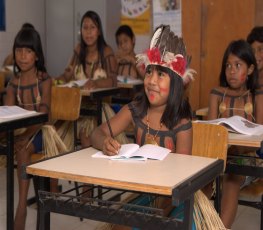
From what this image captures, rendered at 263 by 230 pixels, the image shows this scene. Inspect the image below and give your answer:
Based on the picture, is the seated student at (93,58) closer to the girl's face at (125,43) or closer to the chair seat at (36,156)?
the chair seat at (36,156)

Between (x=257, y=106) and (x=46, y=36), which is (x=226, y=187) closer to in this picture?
(x=257, y=106)

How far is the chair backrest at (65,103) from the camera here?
142 inches

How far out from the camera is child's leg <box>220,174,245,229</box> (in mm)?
2760

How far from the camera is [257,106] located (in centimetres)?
322

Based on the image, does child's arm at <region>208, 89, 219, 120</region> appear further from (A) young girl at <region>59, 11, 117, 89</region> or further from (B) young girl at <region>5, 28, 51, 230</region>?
(A) young girl at <region>59, 11, 117, 89</region>

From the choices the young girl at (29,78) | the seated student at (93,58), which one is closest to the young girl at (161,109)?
the young girl at (29,78)

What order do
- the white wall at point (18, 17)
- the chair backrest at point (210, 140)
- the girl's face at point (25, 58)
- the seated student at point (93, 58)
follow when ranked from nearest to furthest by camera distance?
the chair backrest at point (210, 140) < the girl's face at point (25, 58) < the seated student at point (93, 58) < the white wall at point (18, 17)

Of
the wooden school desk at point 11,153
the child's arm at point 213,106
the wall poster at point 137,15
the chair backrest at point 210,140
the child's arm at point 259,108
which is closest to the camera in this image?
the chair backrest at point 210,140

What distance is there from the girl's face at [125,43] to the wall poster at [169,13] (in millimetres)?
496

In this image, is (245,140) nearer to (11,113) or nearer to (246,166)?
(246,166)

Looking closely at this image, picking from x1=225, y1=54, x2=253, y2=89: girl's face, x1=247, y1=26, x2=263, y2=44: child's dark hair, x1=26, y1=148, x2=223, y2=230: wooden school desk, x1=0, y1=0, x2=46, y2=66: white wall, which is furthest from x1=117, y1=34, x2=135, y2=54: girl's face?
x1=26, y1=148, x2=223, y2=230: wooden school desk

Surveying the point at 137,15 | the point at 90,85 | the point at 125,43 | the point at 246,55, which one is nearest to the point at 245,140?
the point at 246,55

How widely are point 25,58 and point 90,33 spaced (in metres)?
1.22

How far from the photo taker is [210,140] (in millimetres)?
2426
